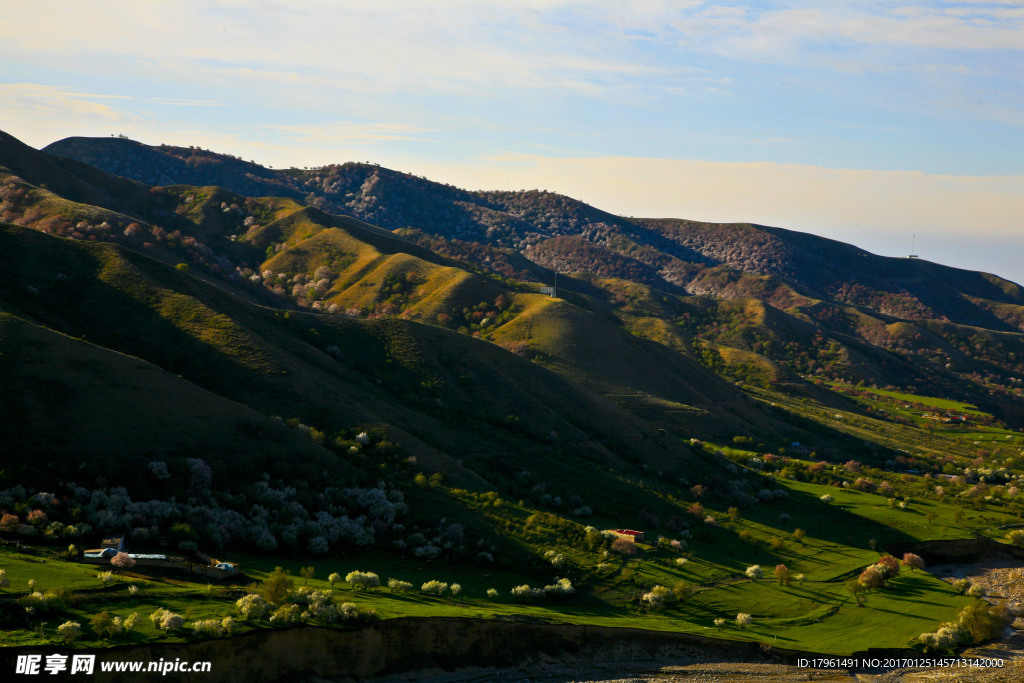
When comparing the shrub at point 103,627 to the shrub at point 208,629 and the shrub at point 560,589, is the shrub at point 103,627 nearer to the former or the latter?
the shrub at point 208,629

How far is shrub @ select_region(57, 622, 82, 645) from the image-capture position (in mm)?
30953

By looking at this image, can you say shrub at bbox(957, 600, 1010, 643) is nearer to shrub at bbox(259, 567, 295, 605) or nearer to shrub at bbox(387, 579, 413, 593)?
shrub at bbox(387, 579, 413, 593)

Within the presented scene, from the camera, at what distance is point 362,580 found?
145 feet

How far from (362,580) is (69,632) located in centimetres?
1599

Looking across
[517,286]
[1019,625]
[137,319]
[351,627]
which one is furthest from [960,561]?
[517,286]

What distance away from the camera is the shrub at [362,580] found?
43.9 meters

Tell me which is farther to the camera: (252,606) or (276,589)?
(276,589)

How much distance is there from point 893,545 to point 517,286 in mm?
106697

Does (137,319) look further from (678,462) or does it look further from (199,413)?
(678,462)

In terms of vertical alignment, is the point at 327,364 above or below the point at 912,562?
above

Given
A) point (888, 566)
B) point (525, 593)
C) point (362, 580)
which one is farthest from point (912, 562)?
point (362, 580)

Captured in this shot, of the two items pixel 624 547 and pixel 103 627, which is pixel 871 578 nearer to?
pixel 624 547

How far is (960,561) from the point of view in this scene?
74.2 m

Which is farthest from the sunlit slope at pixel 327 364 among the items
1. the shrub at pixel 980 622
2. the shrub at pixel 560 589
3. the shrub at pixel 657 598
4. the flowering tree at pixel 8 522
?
the shrub at pixel 980 622
